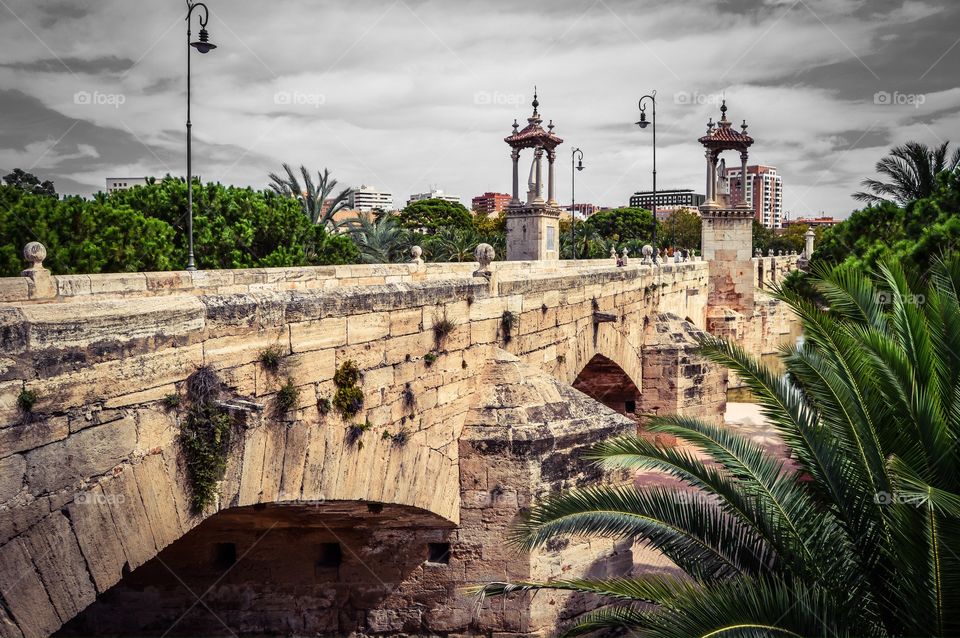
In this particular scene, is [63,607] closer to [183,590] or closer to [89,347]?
[89,347]

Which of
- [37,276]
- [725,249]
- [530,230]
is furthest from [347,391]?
[725,249]

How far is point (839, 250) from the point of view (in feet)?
63.2

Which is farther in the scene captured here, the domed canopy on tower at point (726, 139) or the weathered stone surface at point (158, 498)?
the domed canopy on tower at point (726, 139)

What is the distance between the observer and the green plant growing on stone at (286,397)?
18.4ft

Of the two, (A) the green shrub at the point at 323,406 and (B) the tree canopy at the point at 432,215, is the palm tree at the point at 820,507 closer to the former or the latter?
(A) the green shrub at the point at 323,406

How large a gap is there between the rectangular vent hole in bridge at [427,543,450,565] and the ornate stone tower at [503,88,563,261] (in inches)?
825

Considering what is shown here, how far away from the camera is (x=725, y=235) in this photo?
27.5m

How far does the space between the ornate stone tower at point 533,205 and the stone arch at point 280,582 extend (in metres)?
21.0

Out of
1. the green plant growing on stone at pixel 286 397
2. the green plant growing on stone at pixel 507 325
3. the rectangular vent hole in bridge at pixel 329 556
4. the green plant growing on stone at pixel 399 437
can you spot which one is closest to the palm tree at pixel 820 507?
the green plant growing on stone at pixel 399 437

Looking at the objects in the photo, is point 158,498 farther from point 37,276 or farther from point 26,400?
point 37,276

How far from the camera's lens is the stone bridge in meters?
4.06

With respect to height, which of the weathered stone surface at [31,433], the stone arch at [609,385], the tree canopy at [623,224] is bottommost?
the stone arch at [609,385]

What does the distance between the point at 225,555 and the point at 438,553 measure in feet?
7.21

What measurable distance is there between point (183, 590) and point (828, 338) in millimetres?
6657
